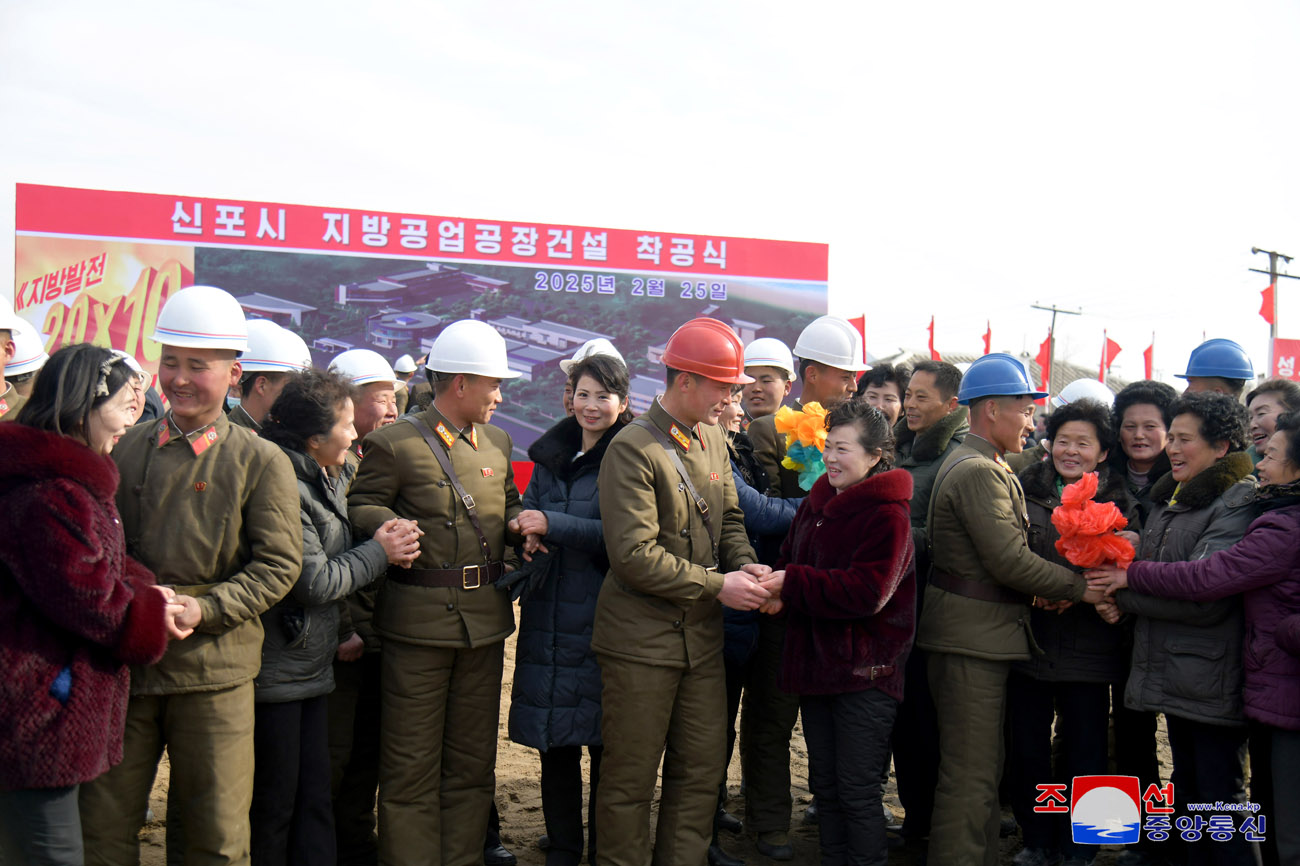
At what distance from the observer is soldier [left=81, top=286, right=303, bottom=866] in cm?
302

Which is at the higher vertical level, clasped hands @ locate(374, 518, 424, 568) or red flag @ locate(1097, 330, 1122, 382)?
red flag @ locate(1097, 330, 1122, 382)

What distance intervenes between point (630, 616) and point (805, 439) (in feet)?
4.12

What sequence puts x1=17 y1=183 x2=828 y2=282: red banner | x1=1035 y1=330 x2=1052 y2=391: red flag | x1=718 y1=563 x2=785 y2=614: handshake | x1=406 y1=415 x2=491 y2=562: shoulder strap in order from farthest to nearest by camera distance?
x1=1035 y1=330 x2=1052 y2=391: red flag < x1=17 y1=183 x2=828 y2=282: red banner < x1=406 y1=415 x2=491 y2=562: shoulder strap < x1=718 y1=563 x2=785 y2=614: handshake

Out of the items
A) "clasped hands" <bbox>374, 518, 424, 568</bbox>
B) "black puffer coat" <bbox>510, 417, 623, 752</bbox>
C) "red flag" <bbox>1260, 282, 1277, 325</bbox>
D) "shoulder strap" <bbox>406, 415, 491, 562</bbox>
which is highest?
"red flag" <bbox>1260, 282, 1277, 325</bbox>

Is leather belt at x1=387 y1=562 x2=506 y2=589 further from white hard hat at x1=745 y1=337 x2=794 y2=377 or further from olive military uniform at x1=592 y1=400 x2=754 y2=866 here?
white hard hat at x1=745 y1=337 x2=794 y2=377

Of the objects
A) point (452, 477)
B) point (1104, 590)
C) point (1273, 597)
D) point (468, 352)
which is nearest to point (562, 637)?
point (452, 477)

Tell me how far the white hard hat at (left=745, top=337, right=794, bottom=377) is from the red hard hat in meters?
1.63

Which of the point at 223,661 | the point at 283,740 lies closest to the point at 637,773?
the point at 283,740

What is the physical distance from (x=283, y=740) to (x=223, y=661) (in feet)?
1.59

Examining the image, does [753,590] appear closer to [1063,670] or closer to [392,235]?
[1063,670]

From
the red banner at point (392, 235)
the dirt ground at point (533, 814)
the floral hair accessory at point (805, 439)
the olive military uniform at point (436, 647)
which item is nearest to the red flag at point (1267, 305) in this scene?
the red banner at point (392, 235)

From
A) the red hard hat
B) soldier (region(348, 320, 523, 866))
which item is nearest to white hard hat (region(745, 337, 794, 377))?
the red hard hat

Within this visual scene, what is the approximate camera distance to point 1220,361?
16.8 ft

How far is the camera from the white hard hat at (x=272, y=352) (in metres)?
4.23
